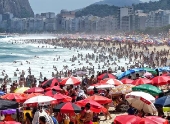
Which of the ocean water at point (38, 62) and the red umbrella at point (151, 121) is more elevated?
the red umbrella at point (151, 121)

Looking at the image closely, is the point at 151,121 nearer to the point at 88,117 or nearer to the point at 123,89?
the point at 88,117

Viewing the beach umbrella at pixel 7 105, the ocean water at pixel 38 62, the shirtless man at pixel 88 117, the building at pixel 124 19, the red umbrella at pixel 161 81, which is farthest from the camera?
the building at pixel 124 19

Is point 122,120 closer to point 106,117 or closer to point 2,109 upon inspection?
point 2,109

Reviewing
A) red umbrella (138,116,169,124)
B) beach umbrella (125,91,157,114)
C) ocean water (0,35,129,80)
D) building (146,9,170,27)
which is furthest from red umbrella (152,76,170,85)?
building (146,9,170,27)

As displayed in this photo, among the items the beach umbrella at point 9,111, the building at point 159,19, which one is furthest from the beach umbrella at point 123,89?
the building at point 159,19

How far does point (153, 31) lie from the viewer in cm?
10288

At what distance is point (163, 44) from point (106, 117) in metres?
50.4

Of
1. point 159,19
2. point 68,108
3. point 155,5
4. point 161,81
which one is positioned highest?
point 155,5

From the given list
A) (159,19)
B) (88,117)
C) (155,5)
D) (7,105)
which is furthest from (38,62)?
(155,5)

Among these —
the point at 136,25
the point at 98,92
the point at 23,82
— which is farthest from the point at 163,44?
the point at 136,25

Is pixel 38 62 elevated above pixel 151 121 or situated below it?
below

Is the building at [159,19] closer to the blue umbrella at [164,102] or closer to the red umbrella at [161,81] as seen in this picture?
the red umbrella at [161,81]

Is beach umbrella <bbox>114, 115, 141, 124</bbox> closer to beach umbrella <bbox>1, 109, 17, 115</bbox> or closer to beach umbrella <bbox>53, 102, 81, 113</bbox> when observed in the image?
beach umbrella <bbox>53, 102, 81, 113</bbox>

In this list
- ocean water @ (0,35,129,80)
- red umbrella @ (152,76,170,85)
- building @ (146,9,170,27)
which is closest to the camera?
red umbrella @ (152,76,170,85)
